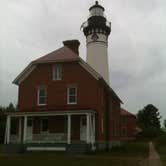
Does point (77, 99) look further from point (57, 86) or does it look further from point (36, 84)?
point (36, 84)

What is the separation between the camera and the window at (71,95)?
2880cm

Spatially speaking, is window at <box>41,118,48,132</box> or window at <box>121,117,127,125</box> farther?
window at <box>121,117,127,125</box>

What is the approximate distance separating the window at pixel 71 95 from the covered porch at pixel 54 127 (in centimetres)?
141

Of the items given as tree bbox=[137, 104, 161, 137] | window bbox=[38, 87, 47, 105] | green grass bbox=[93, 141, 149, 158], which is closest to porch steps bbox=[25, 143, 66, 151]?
green grass bbox=[93, 141, 149, 158]

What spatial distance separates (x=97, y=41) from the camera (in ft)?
121

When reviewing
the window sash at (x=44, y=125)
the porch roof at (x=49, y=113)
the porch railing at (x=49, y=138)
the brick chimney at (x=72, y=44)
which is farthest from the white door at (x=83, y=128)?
the brick chimney at (x=72, y=44)

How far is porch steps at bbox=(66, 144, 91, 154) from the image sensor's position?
987 inches

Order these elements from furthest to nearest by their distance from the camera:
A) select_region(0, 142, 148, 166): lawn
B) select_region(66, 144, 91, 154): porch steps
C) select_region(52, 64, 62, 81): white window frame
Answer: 1. select_region(52, 64, 62, 81): white window frame
2. select_region(66, 144, 91, 154): porch steps
3. select_region(0, 142, 148, 166): lawn

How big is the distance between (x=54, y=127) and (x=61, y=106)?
1858mm

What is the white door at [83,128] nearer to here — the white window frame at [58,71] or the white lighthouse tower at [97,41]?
the white window frame at [58,71]

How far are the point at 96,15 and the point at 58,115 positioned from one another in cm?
1473

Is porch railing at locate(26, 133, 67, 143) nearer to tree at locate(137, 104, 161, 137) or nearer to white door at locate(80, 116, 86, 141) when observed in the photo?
white door at locate(80, 116, 86, 141)

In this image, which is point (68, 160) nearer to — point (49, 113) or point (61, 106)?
point (49, 113)

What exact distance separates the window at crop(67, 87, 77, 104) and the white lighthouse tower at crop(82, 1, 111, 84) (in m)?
7.96
